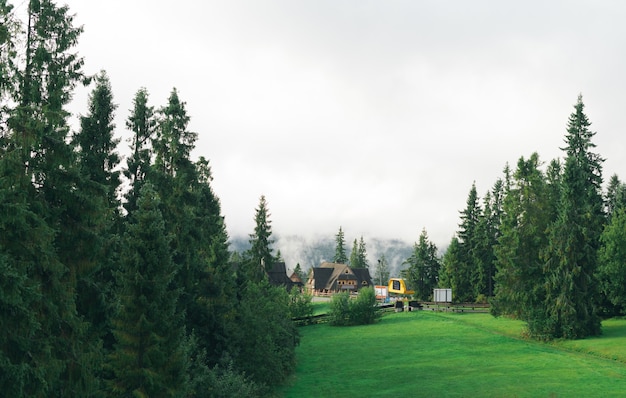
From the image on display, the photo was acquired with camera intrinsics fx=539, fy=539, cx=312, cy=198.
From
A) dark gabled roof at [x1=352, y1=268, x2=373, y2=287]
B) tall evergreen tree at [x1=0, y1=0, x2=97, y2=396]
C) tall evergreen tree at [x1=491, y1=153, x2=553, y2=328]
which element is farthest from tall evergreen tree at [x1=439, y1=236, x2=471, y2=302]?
tall evergreen tree at [x1=0, y1=0, x2=97, y2=396]

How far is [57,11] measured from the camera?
73.4ft

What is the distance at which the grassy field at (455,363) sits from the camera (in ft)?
123

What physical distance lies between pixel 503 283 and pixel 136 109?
4499 centimetres

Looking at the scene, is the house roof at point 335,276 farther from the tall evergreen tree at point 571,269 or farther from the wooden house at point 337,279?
the tall evergreen tree at point 571,269

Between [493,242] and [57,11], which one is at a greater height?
[57,11]

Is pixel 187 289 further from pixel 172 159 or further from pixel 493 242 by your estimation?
pixel 493 242

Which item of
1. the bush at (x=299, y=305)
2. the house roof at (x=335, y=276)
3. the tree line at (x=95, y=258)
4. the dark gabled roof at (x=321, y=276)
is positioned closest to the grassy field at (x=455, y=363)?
the bush at (x=299, y=305)

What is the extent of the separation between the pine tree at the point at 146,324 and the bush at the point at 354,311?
1861 inches

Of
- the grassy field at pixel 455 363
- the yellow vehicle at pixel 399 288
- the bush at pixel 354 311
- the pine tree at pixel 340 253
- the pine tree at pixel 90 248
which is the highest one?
the pine tree at pixel 340 253

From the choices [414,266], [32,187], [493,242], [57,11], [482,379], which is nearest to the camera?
[32,187]

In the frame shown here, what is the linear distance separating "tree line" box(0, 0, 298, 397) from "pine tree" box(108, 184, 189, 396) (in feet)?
0.15

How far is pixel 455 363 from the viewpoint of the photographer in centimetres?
4566

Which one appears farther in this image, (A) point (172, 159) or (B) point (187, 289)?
(A) point (172, 159)

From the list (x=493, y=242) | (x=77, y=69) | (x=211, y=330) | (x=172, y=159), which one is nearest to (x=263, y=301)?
(x=211, y=330)
